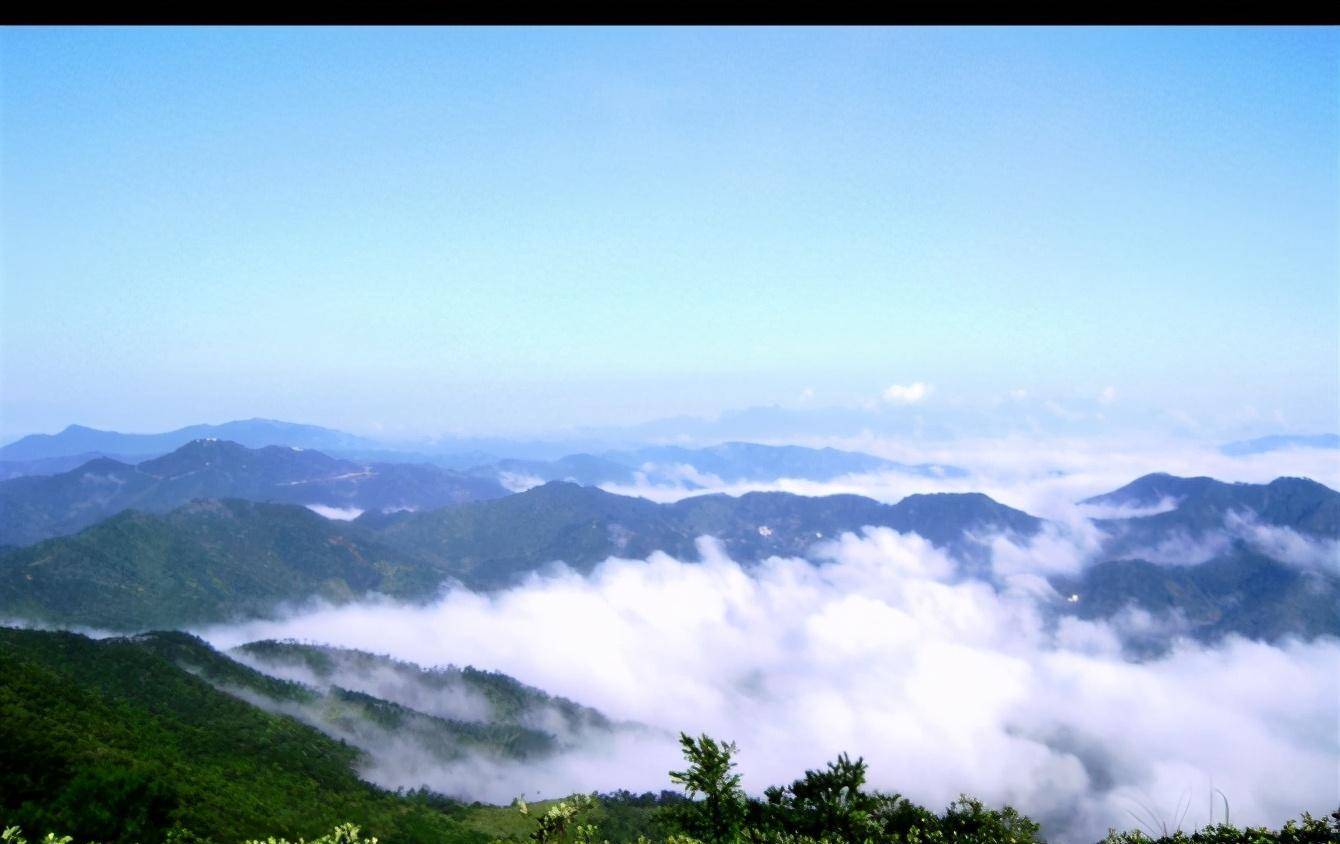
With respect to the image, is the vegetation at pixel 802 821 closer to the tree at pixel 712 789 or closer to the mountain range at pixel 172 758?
the tree at pixel 712 789

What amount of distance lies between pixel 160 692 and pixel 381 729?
7983 centimetres

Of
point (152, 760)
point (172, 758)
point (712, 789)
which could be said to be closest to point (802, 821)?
point (712, 789)

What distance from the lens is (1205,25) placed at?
10.1 ft

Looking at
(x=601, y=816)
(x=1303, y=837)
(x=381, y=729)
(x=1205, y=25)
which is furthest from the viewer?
(x=381, y=729)

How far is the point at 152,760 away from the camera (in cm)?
7856

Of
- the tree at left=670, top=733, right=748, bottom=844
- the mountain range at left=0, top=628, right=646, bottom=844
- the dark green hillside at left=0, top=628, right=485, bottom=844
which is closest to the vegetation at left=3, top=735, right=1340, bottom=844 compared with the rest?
the tree at left=670, top=733, right=748, bottom=844

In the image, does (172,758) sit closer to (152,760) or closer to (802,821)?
(152,760)

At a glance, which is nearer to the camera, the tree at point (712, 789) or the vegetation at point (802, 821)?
the vegetation at point (802, 821)

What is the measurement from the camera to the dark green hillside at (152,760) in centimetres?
6047

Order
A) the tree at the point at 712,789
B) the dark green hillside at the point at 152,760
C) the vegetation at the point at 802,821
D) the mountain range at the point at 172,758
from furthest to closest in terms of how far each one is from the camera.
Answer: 1. the mountain range at the point at 172,758
2. the dark green hillside at the point at 152,760
3. the tree at the point at 712,789
4. the vegetation at the point at 802,821

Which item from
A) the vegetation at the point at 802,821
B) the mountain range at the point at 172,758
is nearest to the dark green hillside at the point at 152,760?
the mountain range at the point at 172,758

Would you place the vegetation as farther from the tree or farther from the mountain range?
the mountain range
